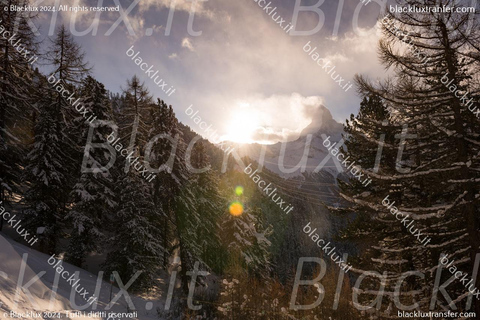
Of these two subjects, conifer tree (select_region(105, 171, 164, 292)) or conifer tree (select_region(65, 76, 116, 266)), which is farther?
conifer tree (select_region(105, 171, 164, 292))

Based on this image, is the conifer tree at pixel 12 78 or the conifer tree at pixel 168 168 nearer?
the conifer tree at pixel 12 78

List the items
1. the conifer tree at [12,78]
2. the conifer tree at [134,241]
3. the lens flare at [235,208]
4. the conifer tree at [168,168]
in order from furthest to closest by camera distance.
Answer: the lens flare at [235,208], the conifer tree at [168,168], the conifer tree at [134,241], the conifer tree at [12,78]

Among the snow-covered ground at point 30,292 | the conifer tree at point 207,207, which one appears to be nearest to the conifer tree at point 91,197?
the snow-covered ground at point 30,292

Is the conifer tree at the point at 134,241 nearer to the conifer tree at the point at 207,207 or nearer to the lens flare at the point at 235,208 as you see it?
the conifer tree at the point at 207,207

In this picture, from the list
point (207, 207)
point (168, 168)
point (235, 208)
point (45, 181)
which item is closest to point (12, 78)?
point (45, 181)

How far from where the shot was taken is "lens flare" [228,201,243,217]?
21.6 metres

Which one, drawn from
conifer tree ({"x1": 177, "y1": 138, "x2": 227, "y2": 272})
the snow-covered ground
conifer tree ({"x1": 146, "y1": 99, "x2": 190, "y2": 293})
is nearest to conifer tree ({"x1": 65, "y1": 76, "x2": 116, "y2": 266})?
conifer tree ({"x1": 146, "y1": 99, "x2": 190, "y2": 293})

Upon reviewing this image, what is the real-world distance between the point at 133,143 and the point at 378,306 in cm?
1890

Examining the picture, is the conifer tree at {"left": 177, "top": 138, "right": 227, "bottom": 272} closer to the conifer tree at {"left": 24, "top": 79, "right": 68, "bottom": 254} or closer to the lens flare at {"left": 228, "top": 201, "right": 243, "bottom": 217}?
the lens flare at {"left": 228, "top": 201, "right": 243, "bottom": 217}

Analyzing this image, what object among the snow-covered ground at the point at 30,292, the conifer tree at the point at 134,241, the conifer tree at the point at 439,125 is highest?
the conifer tree at the point at 439,125

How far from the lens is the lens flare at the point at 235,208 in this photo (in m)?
21.6

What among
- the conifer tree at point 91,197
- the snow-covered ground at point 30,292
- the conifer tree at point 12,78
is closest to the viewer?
the snow-covered ground at point 30,292

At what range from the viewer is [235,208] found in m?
21.7

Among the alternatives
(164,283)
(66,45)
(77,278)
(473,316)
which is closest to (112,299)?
(77,278)
